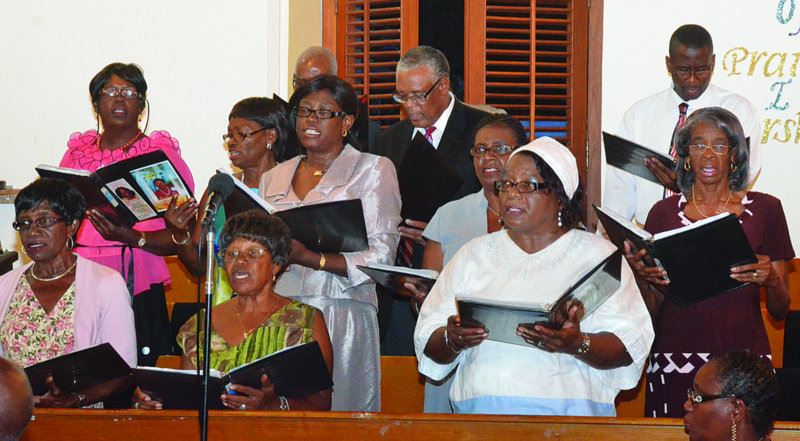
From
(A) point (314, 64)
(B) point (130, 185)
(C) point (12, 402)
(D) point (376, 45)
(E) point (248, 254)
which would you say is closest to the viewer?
(C) point (12, 402)

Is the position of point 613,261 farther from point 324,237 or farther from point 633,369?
point 324,237

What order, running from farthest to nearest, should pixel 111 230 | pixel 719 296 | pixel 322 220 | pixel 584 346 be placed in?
pixel 111 230
pixel 322 220
pixel 719 296
pixel 584 346

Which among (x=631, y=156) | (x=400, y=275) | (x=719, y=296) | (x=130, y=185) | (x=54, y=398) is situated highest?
(x=631, y=156)

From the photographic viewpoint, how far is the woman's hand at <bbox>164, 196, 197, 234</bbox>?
4406 mm

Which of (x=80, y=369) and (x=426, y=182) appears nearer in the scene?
(x=80, y=369)

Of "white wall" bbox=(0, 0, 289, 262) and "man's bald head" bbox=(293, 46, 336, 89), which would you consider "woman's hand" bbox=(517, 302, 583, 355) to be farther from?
"white wall" bbox=(0, 0, 289, 262)

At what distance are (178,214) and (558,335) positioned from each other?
208 cm

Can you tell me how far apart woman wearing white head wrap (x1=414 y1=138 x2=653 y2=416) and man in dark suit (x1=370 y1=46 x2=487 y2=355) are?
4.38 ft

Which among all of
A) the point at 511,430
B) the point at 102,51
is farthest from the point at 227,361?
the point at 102,51

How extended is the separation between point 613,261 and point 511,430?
0.59m

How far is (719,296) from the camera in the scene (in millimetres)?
3820

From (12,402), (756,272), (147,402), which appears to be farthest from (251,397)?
(756,272)

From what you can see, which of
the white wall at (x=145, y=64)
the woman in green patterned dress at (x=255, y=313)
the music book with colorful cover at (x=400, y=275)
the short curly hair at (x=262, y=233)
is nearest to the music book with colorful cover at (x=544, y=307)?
the music book with colorful cover at (x=400, y=275)

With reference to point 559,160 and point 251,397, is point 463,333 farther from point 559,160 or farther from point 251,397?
point 251,397
